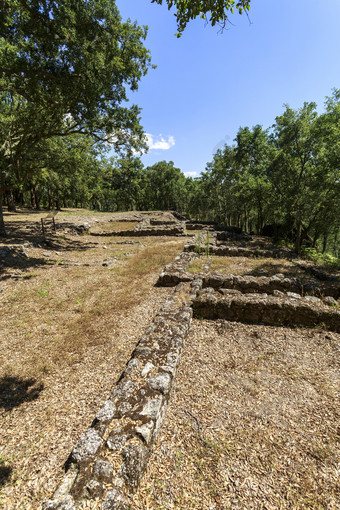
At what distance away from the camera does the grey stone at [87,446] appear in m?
2.50

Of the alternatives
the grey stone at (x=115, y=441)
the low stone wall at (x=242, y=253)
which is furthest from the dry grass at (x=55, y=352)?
the low stone wall at (x=242, y=253)

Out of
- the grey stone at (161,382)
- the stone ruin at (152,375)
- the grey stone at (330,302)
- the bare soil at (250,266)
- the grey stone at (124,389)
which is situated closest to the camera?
the stone ruin at (152,375)

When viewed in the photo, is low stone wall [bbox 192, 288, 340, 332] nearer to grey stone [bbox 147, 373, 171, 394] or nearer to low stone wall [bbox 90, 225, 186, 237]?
grey stone [bbox 147, 373, 171, 394]

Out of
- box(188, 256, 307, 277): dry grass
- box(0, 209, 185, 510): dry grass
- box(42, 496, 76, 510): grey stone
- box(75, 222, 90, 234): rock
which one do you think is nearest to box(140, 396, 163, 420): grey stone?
box(0, 209, 185, 510): dry grass

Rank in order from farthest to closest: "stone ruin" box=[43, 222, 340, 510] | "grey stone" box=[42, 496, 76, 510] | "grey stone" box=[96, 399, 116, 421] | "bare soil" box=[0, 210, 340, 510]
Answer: "grey stone" box=[96, 399, 116, 421] < "bare soil" box=[0, 210, 340, 510] < "stone ruin" box=[43, 222, 340, 510] < "grey stone" box=[42, 496, 76, 510]

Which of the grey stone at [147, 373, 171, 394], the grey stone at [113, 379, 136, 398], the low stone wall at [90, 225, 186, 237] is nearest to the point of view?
the grey stone at [113, 379, 136, 398]

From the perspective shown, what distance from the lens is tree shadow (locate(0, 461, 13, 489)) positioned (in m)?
2.53

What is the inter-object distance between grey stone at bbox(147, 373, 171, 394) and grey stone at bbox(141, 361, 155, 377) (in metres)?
0.16

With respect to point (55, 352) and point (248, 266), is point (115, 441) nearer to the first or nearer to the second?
point (55, 352)

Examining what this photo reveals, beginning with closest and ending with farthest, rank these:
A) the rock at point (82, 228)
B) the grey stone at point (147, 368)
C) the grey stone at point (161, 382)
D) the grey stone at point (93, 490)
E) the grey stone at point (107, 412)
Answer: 1. the grey stone at point (93, 490)
2. the grey stone at point (107, 412)
3. the grey stone at point (161, 382)
4. the grey stone at point (147, 368)
5. the rock at point (82, 228)

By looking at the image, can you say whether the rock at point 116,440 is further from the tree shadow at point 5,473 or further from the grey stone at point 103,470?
the tree shadow at point 5,473

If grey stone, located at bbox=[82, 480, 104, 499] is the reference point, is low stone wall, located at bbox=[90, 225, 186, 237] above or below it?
above

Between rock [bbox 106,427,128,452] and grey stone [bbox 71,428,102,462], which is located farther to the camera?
rock [bbox 106,427,128,452]

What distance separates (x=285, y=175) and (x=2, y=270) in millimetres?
18214
